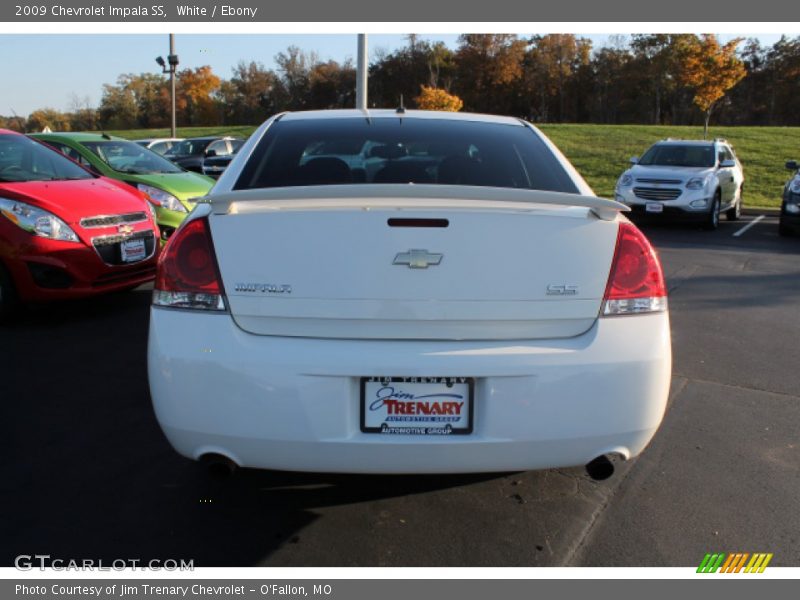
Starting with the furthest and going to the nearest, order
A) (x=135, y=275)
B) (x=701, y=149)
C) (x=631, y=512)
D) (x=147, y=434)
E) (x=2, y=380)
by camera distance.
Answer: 1. (x=701, y=149)
2. (x=135, y=275)
3. (x=2, y=380)
4. (x=147, y=434)
5. (x=631, y=512)

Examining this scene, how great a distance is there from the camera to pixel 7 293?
567 centimetres

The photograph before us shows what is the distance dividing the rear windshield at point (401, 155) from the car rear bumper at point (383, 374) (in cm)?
90

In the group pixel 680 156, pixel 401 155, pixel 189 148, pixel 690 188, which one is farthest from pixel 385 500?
pixel 189 148

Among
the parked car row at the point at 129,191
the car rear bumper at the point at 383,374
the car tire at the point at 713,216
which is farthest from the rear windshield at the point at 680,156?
the car rear bumper at the point at 383,374

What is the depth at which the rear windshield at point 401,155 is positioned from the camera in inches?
125

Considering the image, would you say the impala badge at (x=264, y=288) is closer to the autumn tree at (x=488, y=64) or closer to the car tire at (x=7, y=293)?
the car tire at (x=7, y=293)

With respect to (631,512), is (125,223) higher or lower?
higher

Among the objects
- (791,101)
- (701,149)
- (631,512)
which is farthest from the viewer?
(791,101)

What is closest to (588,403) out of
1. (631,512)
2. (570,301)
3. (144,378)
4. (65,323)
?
(570,301)

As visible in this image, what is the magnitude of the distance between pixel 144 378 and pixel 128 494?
1571 mm

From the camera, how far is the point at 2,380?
4.45 meters

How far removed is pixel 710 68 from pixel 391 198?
28.4m

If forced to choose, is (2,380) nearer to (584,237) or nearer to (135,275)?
(135,275)

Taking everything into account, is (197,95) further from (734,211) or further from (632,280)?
(632,280)
